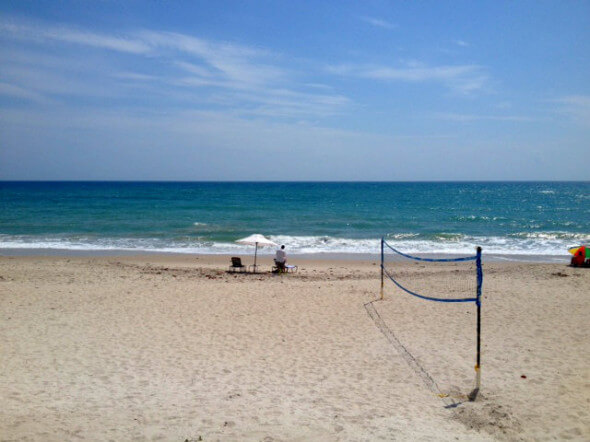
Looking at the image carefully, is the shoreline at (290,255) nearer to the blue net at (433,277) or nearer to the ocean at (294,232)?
the ocean at (294,232)

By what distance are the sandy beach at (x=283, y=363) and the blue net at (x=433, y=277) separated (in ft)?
2.33

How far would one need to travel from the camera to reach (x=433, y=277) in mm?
15602

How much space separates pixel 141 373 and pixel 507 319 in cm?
763

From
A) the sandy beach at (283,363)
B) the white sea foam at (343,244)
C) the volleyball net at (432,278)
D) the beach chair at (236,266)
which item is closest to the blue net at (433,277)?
the volleyball net at (432,278)

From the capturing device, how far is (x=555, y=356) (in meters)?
7.67

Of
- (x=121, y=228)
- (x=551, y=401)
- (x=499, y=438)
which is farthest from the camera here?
(x=121, y=228)

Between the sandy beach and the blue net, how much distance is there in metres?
0.71

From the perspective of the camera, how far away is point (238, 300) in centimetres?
1150

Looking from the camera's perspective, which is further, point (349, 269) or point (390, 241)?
point (390, 241)

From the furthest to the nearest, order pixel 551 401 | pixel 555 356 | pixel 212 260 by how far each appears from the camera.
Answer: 1. pixel 212 260
2. pixel 555 356
3. pixel 551 401

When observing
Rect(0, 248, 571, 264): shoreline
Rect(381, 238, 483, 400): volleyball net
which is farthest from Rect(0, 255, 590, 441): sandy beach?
Rect(0, 248, 571, 264): shoreline

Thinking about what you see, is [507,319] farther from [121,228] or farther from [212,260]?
[121,228]

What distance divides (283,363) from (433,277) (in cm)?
960

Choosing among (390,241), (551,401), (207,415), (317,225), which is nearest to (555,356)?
(551,401)
